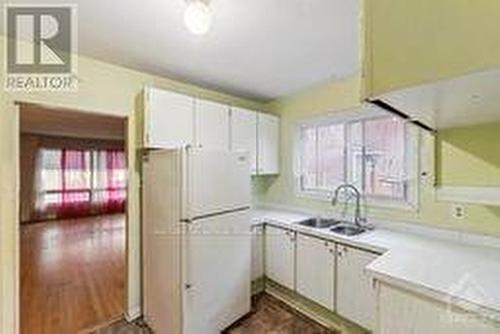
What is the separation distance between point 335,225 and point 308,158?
937 mm

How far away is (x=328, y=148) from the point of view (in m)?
3.28

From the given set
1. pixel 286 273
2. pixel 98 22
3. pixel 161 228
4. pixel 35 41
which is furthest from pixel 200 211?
pixel 35 41

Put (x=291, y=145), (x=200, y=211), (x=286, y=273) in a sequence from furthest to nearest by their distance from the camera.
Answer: (x=291, y=145) < (x=286, y=273) < (x=200, y=211)

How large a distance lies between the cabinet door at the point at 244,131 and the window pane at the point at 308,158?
0.59 meters

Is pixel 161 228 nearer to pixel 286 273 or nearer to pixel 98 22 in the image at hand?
pixel 286 273

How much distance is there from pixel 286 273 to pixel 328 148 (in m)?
1.41

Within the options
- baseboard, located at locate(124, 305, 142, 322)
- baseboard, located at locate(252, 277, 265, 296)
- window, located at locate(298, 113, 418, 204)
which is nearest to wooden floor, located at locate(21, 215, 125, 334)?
baseboard, located at locate(124, 305, 142, 322)

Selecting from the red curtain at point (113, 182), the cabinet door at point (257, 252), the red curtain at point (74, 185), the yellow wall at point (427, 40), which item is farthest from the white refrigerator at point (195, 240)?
the red curtain at point (113, 182)

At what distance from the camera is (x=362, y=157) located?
9.59 feet

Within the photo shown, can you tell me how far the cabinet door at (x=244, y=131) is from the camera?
10.3ft

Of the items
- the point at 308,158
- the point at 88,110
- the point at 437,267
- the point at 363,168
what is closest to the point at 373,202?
the point at 363,168

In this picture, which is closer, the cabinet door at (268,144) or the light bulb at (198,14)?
the light bulb at (198,14)

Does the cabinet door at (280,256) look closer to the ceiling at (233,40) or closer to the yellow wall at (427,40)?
the ceiling at (233,40)

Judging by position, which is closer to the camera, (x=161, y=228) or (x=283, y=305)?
(x=161, y=228)
